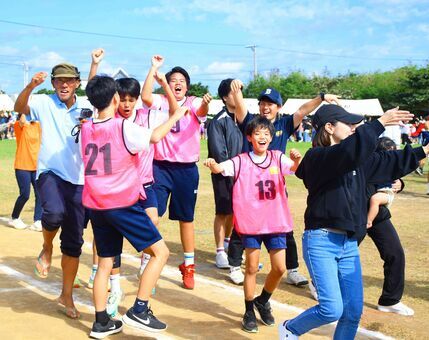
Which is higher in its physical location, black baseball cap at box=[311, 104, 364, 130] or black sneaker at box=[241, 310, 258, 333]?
black baseball cap at box=[311, 104, 364, 130]

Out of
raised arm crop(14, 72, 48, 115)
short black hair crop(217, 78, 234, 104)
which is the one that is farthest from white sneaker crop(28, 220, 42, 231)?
raised arm crop(14, 72, 48, 115)

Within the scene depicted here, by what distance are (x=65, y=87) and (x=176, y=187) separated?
6.06ft

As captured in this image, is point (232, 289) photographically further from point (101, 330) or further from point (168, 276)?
point (101, 330)

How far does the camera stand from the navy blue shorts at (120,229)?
495 cm

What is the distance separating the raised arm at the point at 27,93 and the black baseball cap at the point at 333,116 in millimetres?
2600

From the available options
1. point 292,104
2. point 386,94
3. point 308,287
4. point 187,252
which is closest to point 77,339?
point 187,252

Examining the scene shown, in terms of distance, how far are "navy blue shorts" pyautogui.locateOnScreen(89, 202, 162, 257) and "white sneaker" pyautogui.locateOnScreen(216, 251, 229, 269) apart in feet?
8.68

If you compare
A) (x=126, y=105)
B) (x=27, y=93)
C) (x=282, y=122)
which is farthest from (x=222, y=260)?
(x=27, y=93)

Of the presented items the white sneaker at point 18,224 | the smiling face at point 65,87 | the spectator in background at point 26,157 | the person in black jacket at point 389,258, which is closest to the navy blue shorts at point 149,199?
the smiling face at point 65,87

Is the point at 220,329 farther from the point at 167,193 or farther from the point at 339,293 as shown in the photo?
A: the point at 167,193

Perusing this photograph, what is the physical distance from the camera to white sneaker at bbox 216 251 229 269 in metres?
7.62

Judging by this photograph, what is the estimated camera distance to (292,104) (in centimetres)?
5797

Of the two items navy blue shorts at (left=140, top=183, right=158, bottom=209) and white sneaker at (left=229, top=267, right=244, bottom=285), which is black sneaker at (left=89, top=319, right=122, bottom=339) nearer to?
navy blue shorts at (left=140, top=183, right=158, bottom=209)

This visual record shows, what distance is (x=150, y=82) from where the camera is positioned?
6.39 metres
